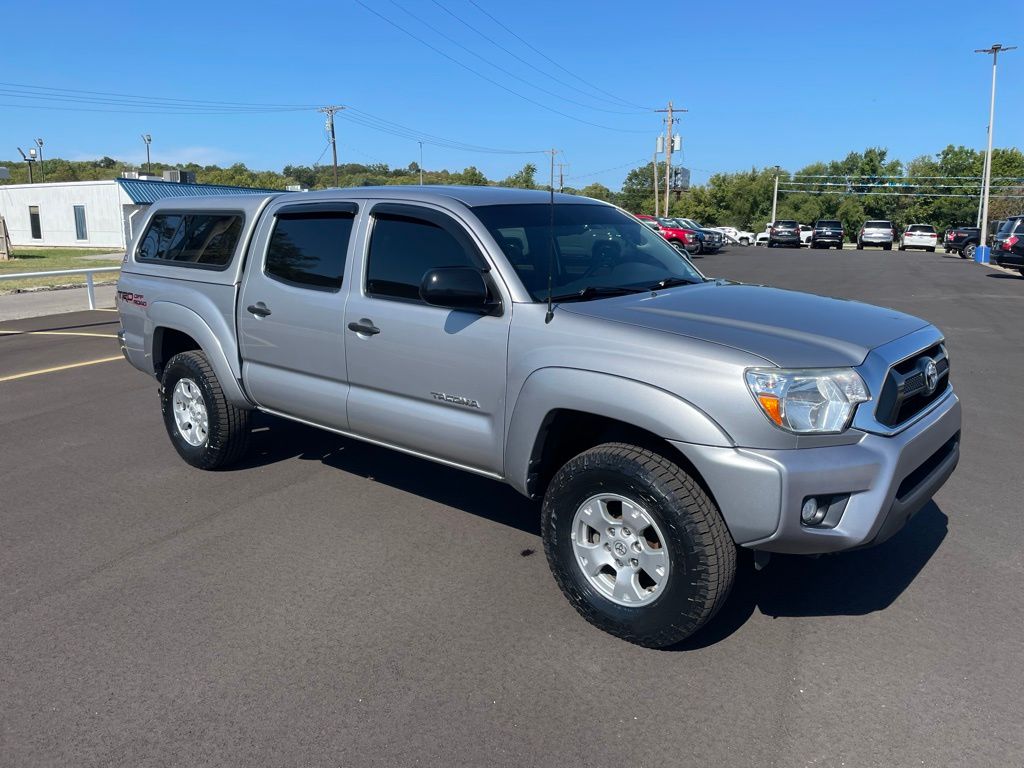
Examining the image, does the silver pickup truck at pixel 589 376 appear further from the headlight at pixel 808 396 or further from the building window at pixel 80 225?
the building window at pixel 80 225

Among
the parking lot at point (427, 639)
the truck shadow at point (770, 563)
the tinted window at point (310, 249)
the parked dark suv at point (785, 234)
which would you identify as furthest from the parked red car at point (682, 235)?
the tinted window at point (310, 249)

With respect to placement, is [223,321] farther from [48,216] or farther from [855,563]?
[48,216]

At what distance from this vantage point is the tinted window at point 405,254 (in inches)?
170

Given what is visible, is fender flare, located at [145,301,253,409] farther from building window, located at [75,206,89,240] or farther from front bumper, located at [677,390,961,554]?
building window, located at [75,206,89,240]

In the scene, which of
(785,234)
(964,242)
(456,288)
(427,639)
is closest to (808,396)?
(456,288)

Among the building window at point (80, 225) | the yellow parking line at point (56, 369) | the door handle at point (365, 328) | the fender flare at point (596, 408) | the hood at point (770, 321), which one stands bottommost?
the yellow parking line at point (56, 369)

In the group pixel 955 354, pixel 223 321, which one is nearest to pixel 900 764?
pixel 223 321

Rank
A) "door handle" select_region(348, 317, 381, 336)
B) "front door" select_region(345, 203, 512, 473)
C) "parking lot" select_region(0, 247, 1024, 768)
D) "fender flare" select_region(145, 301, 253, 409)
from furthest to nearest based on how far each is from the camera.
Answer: "fender flare" select_region(145, 301, 253, 409), "door handle" select_region(348, 317, 381, 336), "front door" select_region(345, 203, 512, 473), "parking lot" select_region(0, 247, 1024, 768)

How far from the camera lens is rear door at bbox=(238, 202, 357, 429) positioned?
4.73m

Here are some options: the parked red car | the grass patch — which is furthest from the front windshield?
the parked red car

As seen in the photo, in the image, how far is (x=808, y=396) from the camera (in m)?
3.19

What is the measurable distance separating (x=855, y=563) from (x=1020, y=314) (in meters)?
13.0

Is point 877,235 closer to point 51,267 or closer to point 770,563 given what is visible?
point 51,267

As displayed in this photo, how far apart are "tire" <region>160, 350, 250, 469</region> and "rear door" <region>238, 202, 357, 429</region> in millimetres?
344
